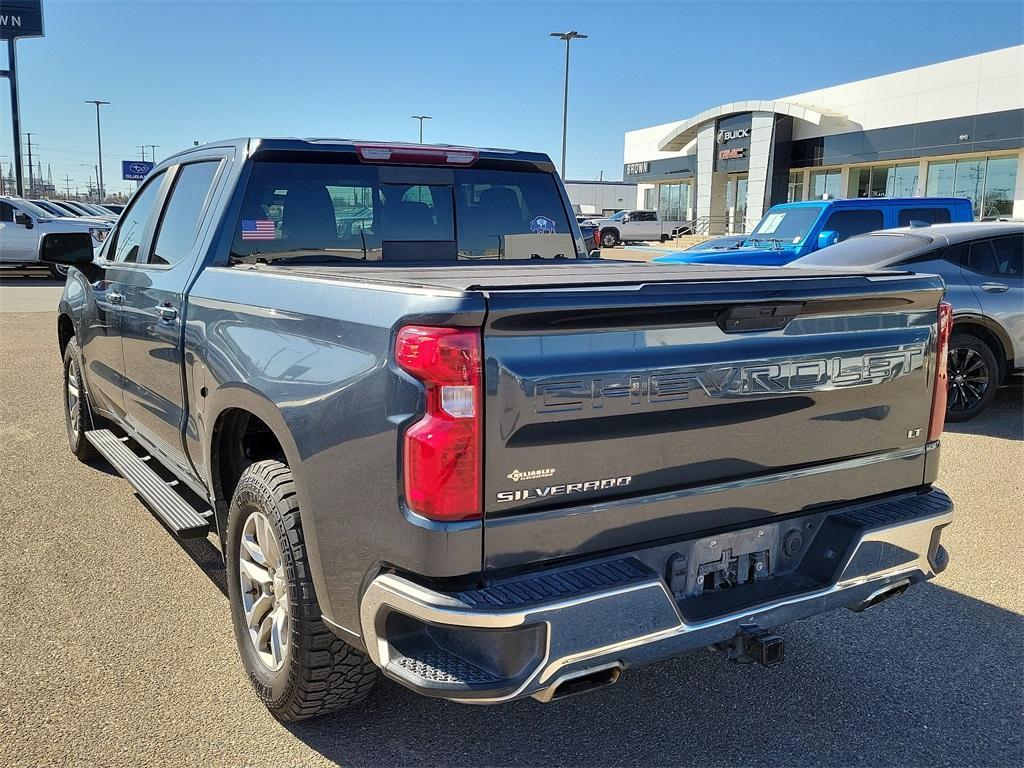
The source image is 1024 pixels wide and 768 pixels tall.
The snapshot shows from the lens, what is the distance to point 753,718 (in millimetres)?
3186

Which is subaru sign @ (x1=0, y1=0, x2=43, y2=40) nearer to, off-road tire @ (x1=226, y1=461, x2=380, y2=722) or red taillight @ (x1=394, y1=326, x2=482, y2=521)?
off-road tire @ (x1=226, y1=461, x2=380, y2=722)

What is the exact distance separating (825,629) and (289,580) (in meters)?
2.40

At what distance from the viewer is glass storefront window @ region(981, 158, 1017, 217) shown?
107 feet

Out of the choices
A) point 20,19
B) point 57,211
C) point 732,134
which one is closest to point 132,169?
point 20,19

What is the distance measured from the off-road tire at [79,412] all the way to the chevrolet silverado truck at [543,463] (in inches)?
98.1

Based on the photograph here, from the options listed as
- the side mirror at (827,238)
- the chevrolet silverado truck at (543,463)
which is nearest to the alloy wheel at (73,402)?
the chevrolet silverado truck at (543,463)

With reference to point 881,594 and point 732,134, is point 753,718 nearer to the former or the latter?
point 881,594

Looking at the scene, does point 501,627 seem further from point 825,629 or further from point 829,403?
point 825,629

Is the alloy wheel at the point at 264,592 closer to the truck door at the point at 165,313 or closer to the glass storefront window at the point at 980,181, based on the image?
the truck door at the point at 165,313

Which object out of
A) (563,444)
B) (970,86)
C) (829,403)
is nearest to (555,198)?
(829,403)

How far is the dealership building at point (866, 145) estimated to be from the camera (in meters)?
32.6

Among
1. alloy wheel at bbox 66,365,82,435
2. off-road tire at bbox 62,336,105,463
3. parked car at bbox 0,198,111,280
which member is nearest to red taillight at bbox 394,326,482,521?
off-road tire at bbox 62,336,105,463

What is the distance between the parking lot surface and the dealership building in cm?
3314

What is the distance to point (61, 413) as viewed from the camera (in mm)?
7953
